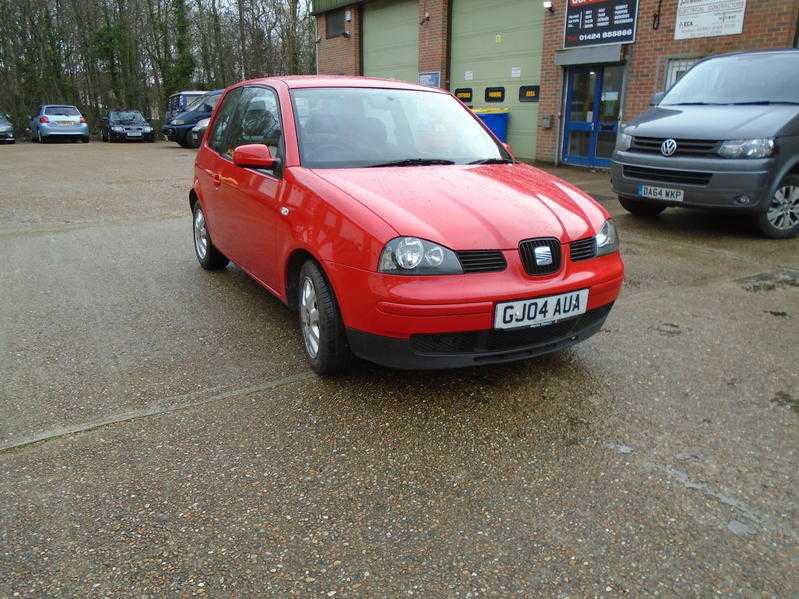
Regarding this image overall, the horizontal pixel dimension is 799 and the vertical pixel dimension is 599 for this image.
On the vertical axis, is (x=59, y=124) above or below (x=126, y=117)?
below

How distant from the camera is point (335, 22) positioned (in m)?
21.3

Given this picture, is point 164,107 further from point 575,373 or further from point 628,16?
point 575,373

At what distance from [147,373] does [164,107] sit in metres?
32.2

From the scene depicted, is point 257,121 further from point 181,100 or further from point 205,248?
point 181,100

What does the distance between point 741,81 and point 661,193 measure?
170cm

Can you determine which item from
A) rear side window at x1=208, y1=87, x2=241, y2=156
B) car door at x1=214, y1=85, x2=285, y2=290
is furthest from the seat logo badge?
rear side window at x1=208, y1=87, x2=241, y2=156

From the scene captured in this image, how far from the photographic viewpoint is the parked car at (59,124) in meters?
25.1

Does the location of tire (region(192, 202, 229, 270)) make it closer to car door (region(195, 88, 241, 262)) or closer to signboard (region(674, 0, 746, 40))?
car door (region(195, 88, 241, 262))

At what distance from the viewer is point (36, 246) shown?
6621 mm

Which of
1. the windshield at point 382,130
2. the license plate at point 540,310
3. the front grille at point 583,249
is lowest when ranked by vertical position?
the license plate at point 540,310

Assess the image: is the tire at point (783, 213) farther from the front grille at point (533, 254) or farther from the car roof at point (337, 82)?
the front grille at point (533, 254)

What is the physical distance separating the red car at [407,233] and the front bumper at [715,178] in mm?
3069

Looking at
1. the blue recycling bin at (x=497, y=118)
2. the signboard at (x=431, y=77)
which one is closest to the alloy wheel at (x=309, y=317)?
the blue recycling bin at (x=497, y=118)

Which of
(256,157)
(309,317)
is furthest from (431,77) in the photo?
(309,317)
